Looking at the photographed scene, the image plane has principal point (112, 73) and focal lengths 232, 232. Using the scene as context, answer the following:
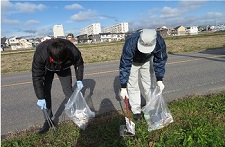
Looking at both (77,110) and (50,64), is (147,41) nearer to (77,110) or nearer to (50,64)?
(50,64)

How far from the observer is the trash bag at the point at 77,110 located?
3710mm

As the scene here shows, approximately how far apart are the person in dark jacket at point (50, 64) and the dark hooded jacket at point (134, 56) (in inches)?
28.8

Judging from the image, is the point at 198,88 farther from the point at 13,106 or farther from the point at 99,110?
the point at 13,106

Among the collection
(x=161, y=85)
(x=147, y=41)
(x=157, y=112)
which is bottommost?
(x=157, y=112)

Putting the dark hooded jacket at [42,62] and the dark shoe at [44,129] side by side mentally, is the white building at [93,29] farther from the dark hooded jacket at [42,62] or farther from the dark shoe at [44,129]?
the dark hooded jacket at [42,62]

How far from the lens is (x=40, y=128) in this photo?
155 inches

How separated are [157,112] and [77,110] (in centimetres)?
128

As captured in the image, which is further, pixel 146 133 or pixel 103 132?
pixel 103 132

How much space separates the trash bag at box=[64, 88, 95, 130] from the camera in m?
3.71

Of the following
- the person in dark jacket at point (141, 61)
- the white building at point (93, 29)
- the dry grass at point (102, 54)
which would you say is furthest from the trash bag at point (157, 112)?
the white building at point (93, 29)

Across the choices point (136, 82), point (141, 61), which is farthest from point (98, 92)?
point (141, 61)

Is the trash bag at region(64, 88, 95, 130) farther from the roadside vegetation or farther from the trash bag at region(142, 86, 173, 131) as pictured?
the trash bag at region(142, 86, 173, 131)

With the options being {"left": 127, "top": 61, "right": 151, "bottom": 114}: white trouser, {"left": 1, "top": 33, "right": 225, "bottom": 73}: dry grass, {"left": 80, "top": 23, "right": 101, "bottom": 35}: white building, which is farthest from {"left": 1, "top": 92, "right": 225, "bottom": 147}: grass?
{"left": 80, "top": 23, "right": 101, "bottom": 35}: white building

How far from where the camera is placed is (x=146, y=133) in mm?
3322
